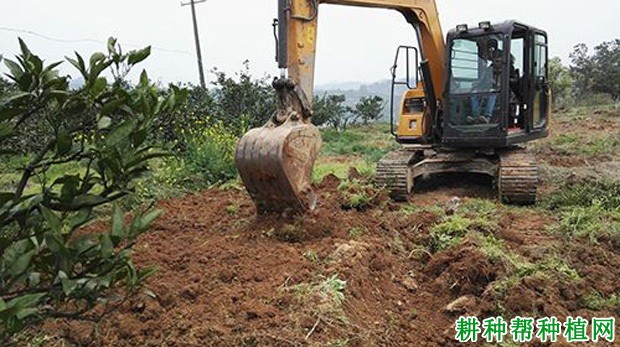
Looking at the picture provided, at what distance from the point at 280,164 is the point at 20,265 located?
3.33 m

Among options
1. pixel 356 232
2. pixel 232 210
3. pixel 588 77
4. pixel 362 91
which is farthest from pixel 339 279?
pixel 362 91

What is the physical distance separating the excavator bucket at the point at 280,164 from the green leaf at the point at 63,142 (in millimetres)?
3128

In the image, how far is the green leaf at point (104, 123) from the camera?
1689 mm

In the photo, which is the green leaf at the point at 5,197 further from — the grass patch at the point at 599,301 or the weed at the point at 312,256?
the grass patch at the point at 599,301

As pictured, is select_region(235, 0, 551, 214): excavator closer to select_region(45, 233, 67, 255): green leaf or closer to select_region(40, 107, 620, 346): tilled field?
select_region(40, 107, 620, 346): tilled field

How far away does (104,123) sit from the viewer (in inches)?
67.0

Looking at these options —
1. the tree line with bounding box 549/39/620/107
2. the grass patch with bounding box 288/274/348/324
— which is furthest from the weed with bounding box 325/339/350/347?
the tree line with bounding box 549/39/620/107

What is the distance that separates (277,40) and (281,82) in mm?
472

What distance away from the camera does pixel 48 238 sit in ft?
4.82

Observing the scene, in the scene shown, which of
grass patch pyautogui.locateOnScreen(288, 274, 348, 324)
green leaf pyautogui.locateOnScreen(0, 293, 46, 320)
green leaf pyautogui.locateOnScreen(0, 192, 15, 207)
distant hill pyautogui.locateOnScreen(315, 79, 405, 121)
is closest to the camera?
green leaf pyautogui.locateOnScreen(0, 293, 46, 320)

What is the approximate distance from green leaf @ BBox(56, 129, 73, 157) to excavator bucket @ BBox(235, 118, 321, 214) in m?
3.13

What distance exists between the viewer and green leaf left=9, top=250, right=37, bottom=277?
1.47 meters

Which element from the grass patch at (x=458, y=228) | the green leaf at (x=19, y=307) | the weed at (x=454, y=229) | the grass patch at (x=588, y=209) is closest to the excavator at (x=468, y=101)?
the grass patch at (x=588, y=209)

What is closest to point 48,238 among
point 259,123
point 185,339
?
point 185,339
